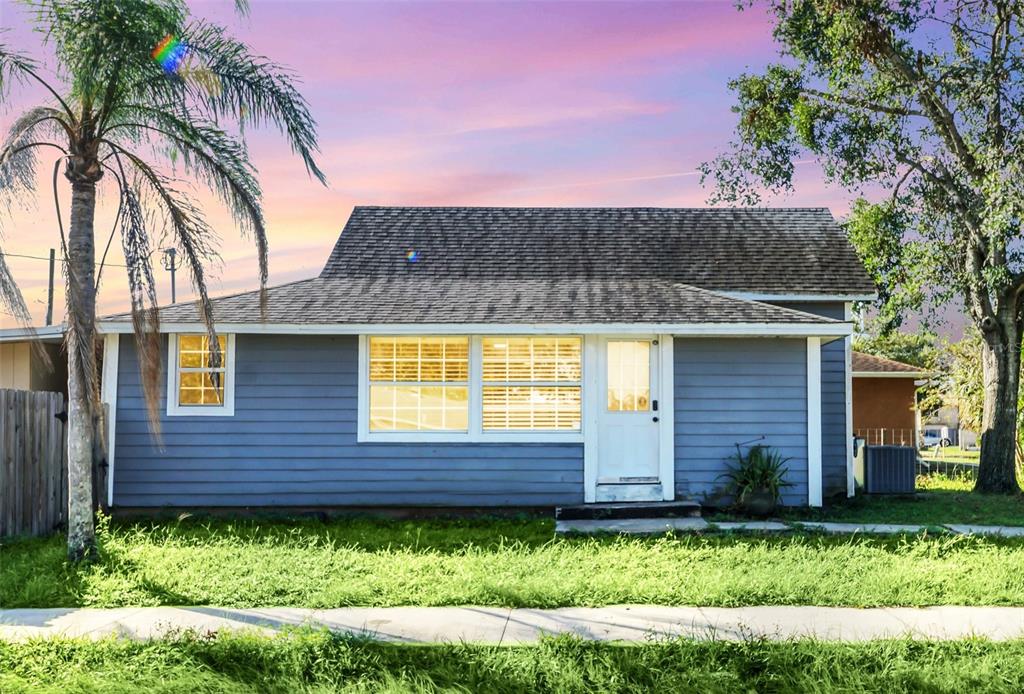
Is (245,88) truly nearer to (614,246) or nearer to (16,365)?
(16,365)

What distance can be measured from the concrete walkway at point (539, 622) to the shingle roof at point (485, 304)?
5.02 metres

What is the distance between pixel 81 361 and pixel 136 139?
7.14 ft

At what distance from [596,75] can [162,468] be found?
7.52 meters

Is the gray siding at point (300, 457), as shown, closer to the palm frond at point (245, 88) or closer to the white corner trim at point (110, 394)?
the white corner trim at point (110, 394)

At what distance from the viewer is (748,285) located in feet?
46.1

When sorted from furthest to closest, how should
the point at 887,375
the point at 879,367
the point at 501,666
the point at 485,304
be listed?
the point at 879,367 < the point at 887,375 < the point at 485,304 < the point at 501,666

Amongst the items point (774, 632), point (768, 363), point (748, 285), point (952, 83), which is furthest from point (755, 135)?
point (774, 632)

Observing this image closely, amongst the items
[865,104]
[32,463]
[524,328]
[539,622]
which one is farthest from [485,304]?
[865,104]

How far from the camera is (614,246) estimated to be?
15.4 metres

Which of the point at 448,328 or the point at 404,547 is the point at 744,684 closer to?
the point at 404,547

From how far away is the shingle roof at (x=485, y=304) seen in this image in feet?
36.4

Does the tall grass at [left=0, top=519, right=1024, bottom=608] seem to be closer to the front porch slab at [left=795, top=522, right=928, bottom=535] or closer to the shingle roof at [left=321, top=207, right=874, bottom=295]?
the front porch slab at [left=795, top=522, right=928, bottom=535]

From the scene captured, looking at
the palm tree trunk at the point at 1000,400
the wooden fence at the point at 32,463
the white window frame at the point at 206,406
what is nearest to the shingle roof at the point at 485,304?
the white window frame at the point at 206,406

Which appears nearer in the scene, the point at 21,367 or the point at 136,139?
the point at 136,139
